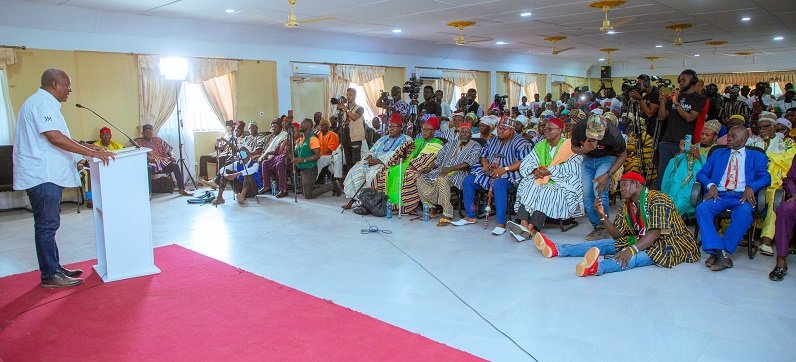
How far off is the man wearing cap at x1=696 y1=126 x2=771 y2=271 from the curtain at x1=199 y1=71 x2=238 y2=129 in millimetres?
7643

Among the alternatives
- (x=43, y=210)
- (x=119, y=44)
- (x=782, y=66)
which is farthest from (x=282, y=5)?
(x=782, y=66)

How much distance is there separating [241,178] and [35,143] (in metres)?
4.15

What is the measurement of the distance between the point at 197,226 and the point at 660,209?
172 inches

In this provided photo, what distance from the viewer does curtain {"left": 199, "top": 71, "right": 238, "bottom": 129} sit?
9.71 m

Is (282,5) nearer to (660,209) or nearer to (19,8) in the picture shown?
(19,8)

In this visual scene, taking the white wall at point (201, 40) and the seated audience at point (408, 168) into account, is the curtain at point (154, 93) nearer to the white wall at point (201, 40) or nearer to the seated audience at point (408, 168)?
the white wall at point (201, 40)

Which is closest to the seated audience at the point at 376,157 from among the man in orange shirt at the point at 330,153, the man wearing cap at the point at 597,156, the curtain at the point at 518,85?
the man in orange shirt at the point at 330,153

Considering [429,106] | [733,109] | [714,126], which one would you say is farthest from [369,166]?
[733,109]

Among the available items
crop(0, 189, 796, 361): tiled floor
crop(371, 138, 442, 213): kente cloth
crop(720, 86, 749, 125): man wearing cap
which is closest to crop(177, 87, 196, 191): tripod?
crop(0, 189, 796, 361): tiled floor

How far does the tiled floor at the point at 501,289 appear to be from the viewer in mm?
2854

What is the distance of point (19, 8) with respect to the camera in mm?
7234

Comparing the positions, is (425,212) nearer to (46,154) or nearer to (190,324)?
(190,324)

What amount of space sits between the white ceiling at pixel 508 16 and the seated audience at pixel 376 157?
201 centimetres

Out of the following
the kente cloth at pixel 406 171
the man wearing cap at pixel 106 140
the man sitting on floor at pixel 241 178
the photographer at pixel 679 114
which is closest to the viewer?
the photographer at pixel 679 114
